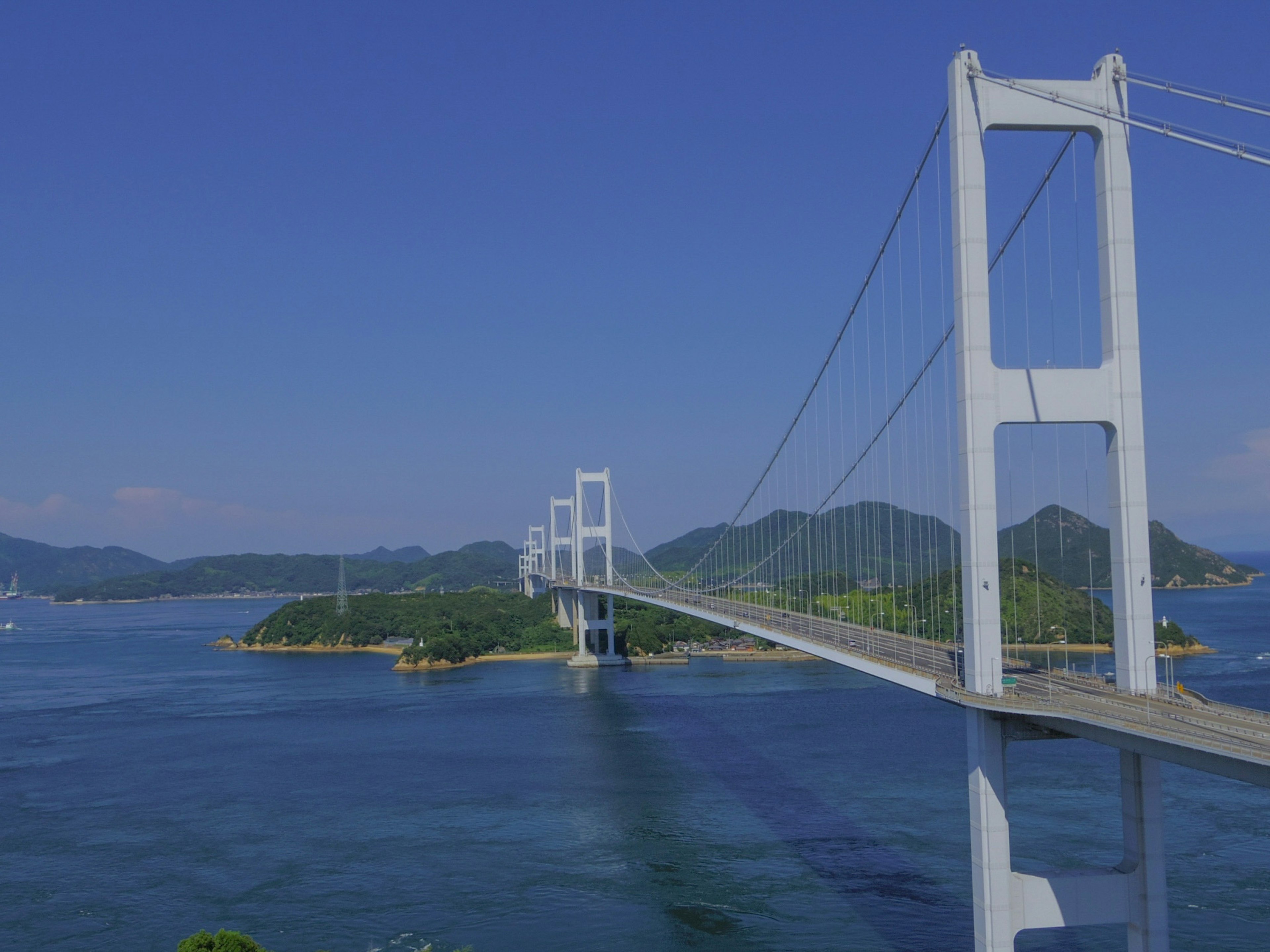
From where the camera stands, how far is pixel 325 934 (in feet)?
39.1

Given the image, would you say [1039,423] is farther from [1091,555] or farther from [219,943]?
[219,943]

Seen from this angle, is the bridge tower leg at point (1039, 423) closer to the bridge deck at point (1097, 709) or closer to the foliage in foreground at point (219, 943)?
the bridge deck at point (1097, 709)

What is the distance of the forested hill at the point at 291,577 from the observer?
131 metres

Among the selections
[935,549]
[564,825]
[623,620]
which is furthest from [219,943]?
[623,620]

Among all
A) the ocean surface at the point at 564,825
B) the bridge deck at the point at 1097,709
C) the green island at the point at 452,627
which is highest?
the bridge deck at the point at 1097,709

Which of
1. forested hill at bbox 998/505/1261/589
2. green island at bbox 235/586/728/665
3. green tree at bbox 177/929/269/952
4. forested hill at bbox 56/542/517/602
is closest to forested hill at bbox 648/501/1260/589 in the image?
forested hill at bbox 998/505/1261/589

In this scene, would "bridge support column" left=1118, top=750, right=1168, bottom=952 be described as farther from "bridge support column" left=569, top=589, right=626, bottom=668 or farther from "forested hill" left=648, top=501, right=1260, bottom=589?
"bridge support column" left=569, top=589, right=626, bottom=668

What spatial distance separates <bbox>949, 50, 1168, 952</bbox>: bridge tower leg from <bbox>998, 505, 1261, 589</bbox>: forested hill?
614 mm

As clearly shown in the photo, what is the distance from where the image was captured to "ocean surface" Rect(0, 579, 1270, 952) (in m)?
12.0

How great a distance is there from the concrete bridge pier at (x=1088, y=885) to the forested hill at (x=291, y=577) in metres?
114

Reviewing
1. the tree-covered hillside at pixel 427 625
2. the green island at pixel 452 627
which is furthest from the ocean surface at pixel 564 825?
the tree-covered hillside at pixel 427 625

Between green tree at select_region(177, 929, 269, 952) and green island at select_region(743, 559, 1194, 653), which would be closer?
green tree at select_region(177, 929, 269, 952)

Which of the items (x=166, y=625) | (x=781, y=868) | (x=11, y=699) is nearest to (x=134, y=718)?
(x=11, y=699)

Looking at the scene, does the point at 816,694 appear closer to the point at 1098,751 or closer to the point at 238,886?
the point at 1098,751
